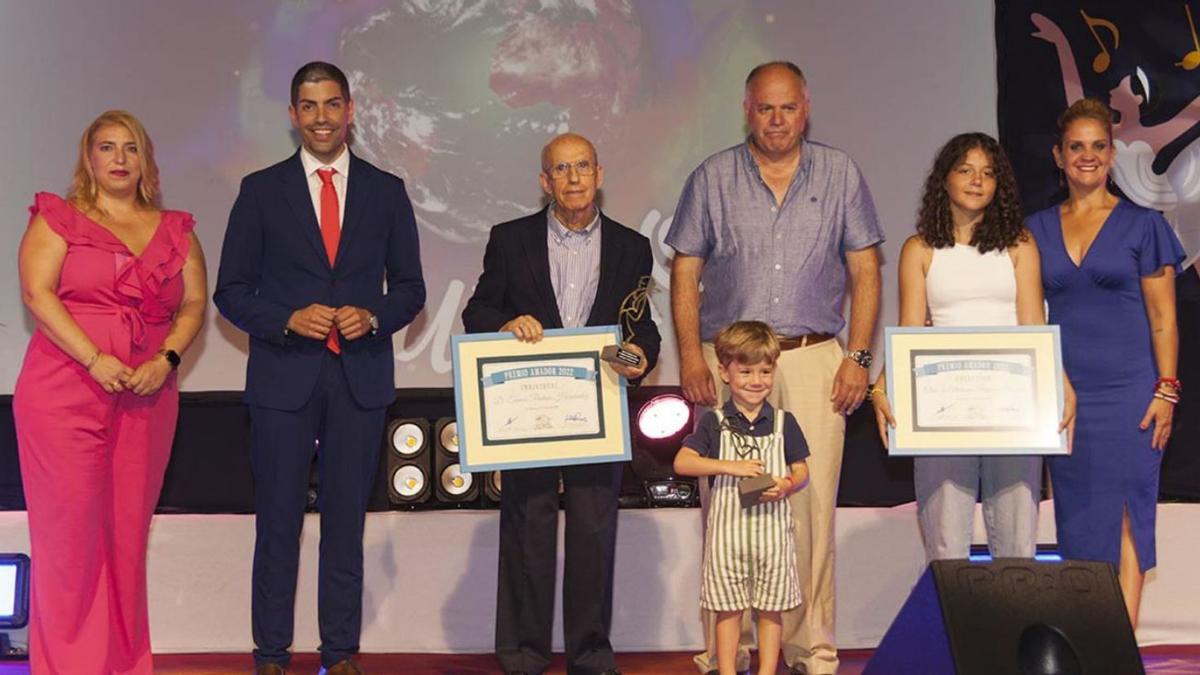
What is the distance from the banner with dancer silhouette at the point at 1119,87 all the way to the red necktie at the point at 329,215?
9.41 ft

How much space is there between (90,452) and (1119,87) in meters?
4.24

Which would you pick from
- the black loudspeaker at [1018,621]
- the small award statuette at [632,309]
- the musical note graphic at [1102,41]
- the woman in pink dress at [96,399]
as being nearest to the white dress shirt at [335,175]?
the woman in pink dress at [96,399]

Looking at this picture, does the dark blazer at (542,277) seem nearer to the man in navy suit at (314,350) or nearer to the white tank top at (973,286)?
the man in navy suit at (314,350)

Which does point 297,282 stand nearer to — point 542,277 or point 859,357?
point 542,277

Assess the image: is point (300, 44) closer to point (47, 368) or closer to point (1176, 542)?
point (47, 368)

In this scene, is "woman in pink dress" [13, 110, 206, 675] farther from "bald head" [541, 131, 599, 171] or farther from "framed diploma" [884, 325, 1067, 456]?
"framed diploma" [884, 325, 1067, 456]

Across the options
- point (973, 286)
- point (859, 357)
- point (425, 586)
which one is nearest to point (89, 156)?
point (425, 586)

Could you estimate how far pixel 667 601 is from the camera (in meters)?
5.06

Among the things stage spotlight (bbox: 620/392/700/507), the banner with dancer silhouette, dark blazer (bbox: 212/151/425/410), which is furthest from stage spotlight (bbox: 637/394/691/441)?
the banner with dancer silhouette

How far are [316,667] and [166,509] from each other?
1079 mm

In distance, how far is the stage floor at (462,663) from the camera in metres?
4.75

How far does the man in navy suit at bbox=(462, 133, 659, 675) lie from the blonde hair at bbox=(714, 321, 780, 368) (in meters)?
0.38

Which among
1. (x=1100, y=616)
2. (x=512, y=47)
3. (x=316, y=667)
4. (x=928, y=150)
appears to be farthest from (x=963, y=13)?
(x=316, y=667)

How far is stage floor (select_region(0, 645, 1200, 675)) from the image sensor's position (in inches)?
187
